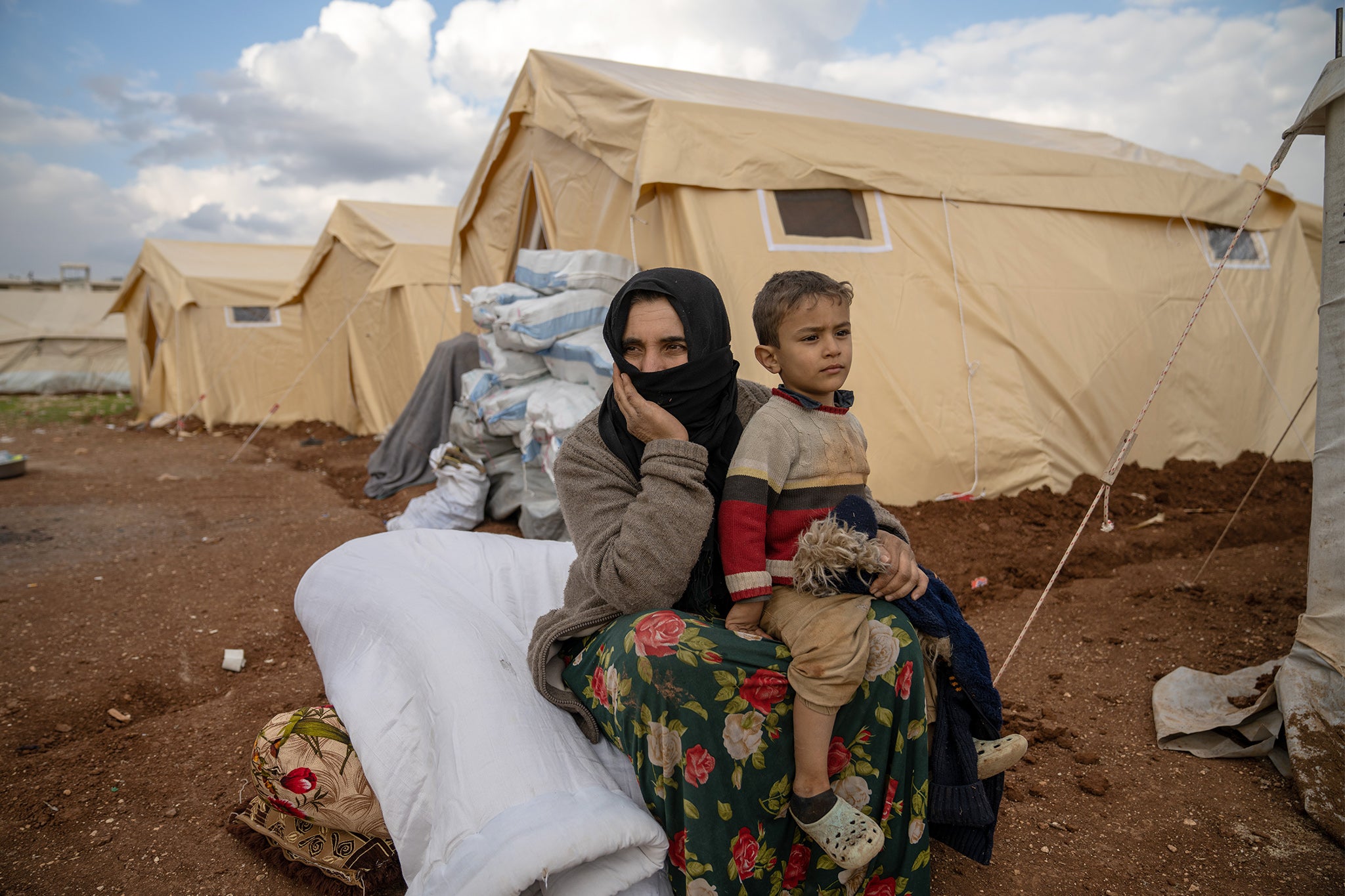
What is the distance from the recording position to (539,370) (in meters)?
4.96

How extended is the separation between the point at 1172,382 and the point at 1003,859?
470cm

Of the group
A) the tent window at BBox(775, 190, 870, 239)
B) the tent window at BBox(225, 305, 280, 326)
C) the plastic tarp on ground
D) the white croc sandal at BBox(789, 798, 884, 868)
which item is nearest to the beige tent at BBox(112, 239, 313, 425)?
the tent window at BBox(225, 305, 280, 326)

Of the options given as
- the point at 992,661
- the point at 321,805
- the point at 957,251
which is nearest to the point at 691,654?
the point at 321,805

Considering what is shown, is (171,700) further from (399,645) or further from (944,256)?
(944,256)

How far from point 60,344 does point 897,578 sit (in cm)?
2219

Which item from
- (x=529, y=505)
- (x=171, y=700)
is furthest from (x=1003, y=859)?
(x=529, y=505)

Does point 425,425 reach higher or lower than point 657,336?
lower

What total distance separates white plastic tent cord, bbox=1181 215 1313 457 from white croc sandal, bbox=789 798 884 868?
5.66 meters

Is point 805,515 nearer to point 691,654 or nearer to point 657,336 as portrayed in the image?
point 691,654

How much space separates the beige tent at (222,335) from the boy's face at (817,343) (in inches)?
455

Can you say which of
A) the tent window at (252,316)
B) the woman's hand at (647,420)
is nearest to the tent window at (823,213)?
the woman's hand at (647,420)

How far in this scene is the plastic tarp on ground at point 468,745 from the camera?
58.8 inches

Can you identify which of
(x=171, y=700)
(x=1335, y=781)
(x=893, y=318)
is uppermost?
(x=893, y=318)

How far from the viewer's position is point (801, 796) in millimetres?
1547
